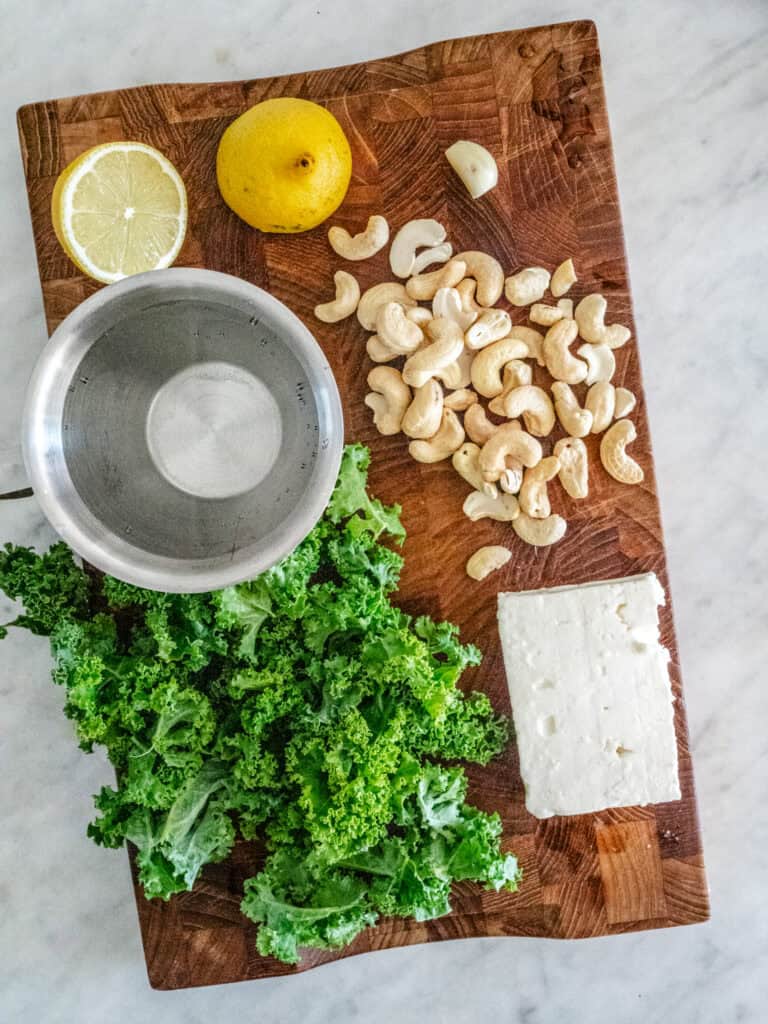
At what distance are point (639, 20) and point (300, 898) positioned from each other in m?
1.29

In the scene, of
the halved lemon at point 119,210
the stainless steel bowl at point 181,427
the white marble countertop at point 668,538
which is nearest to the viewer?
the stainless steel bowl at point 181,427

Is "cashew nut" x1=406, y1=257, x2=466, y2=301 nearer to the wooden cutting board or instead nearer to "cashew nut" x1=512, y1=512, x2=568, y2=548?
the wooden cutting board

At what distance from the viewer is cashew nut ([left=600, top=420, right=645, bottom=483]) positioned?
129cm

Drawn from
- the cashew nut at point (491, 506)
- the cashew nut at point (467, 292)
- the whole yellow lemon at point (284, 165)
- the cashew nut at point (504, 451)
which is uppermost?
the whole yellow lemon at point (284, 165)

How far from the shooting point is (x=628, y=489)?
1309 millimetres

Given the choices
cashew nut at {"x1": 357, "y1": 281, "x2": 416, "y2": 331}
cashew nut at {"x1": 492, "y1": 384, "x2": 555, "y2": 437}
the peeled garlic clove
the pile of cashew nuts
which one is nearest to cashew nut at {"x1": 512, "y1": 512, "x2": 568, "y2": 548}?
the pile of cashew nuts

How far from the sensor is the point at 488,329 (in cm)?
127

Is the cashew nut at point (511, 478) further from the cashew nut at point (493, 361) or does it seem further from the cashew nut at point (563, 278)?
the cashew nut at point (563, 278)

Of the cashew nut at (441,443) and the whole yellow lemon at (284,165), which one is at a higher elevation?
the whole yellow lemon at (284,165)

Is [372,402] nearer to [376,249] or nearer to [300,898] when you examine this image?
[376,249]

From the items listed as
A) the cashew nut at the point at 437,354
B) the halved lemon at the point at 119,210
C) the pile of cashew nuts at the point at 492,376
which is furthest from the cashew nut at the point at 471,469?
the halved lemon at the point at 119,210

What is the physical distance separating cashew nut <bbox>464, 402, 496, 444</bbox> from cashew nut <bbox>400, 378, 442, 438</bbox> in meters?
0.04

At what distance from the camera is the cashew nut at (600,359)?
1.29 meters

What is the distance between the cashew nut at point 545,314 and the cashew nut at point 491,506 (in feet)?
0.77
